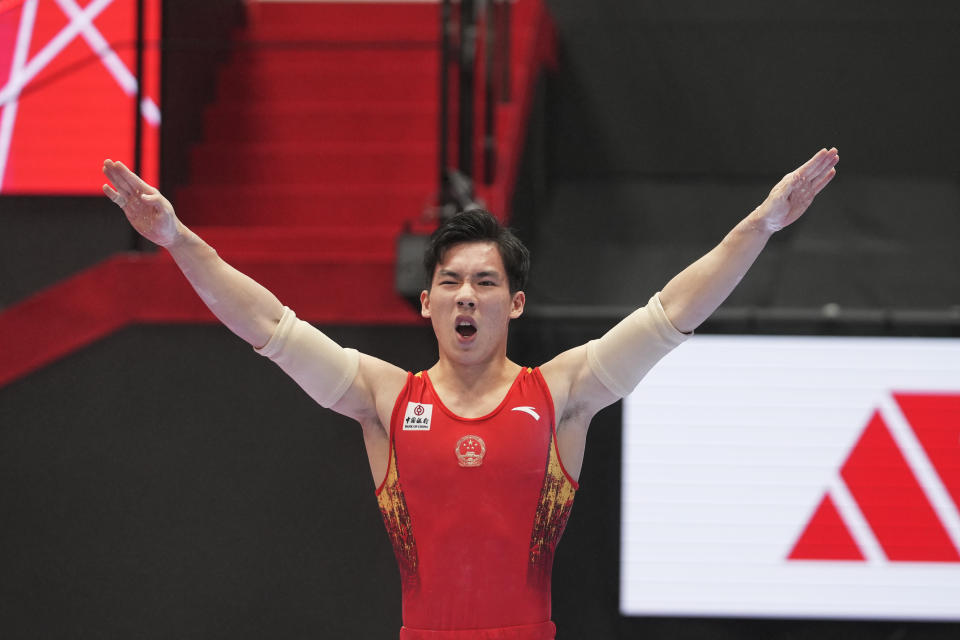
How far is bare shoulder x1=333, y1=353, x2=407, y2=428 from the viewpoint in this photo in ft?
9.37

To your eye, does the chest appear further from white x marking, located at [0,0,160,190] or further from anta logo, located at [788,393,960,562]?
white x marking, located at [0,0,160,190]

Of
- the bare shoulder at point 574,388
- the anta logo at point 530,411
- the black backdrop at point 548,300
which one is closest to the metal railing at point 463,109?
the black backdrop at point 548,300

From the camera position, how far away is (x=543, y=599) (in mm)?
2801

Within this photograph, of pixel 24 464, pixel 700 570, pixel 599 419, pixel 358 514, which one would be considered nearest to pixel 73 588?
pixel 24 464

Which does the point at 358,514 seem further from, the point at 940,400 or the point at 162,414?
the point at 940,400

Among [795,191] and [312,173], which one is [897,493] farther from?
[312,173]

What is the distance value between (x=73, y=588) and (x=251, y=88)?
328 centimetres

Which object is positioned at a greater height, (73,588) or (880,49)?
(880,49)

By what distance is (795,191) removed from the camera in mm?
2615

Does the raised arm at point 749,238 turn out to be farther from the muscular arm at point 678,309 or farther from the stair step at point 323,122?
the stair step at point 323,122

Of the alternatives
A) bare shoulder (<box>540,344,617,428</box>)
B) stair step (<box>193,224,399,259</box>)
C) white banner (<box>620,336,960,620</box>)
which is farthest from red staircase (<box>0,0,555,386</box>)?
bare shoulder (<box>540,344,617,428</box>)

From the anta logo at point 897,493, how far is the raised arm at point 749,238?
2.29 metres

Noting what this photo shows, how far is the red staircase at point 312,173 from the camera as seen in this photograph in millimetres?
4676

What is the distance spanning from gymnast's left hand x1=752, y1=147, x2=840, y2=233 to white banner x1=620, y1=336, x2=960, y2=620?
2.09m
